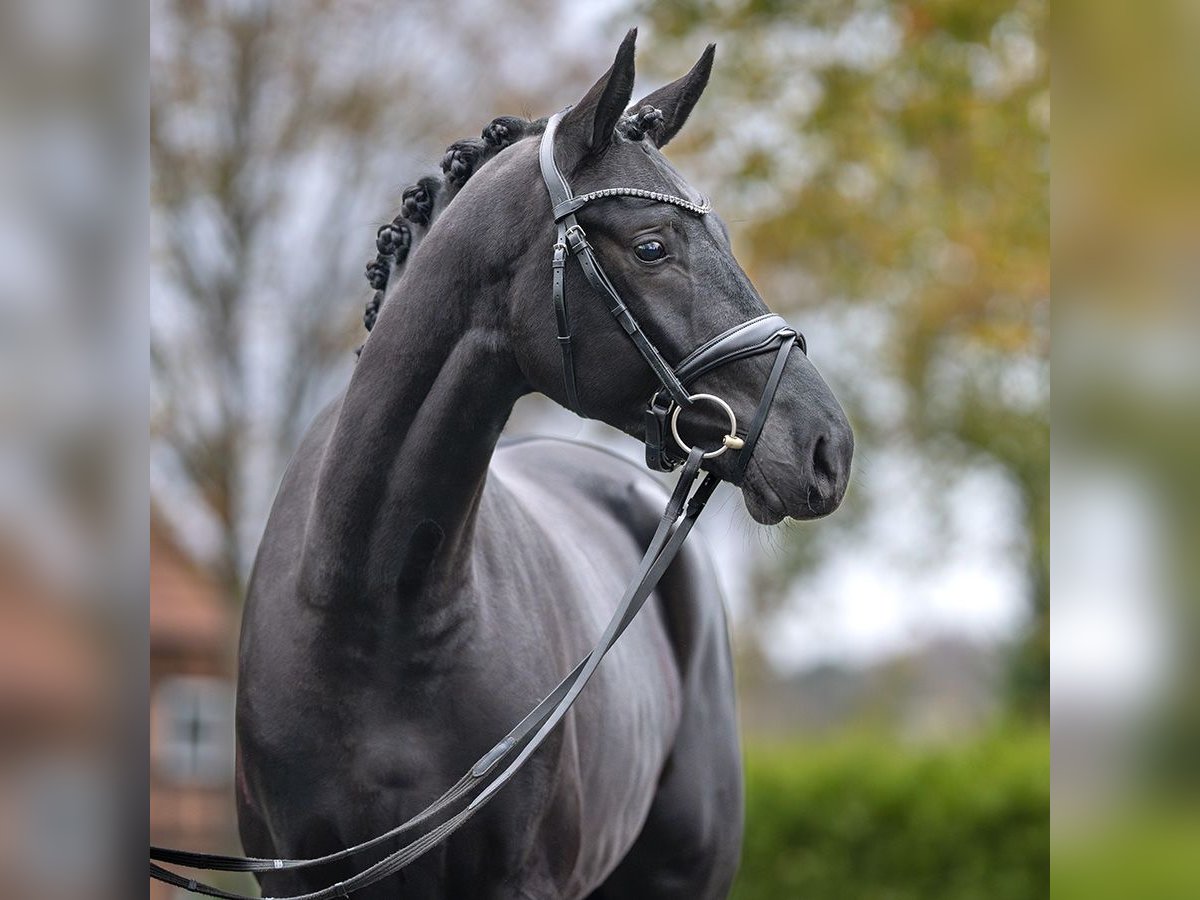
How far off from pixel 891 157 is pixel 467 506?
882 centimetres

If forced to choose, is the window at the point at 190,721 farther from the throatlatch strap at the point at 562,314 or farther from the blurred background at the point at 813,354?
the throatlatch strap at the point at 562,314

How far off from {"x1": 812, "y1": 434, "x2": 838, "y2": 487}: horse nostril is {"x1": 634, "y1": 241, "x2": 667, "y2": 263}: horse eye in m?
0.47

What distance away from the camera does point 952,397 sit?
54.6ft

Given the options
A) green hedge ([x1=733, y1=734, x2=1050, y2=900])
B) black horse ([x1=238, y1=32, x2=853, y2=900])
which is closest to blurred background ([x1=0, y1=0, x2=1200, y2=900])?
green hedge ([x1=733, y1=734, x2=1050, y2=900])

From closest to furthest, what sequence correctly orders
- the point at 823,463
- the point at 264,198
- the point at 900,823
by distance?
the point at 823,463 → the point at 900,823 → the point at 264,198

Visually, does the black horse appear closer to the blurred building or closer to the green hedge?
the green hedge

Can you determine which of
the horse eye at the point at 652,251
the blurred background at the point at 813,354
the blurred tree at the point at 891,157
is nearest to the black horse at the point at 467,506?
the horse eye at the point at 652,251

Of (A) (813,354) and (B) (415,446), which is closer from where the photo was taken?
(B) (415,446)

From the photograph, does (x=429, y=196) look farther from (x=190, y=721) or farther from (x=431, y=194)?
(x=190, y=721)

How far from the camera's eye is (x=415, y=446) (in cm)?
313

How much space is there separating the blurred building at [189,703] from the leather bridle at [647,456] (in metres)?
7.86

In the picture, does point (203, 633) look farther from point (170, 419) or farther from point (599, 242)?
point (599, 242)

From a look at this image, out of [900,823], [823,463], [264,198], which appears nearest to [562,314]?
[823,463]
